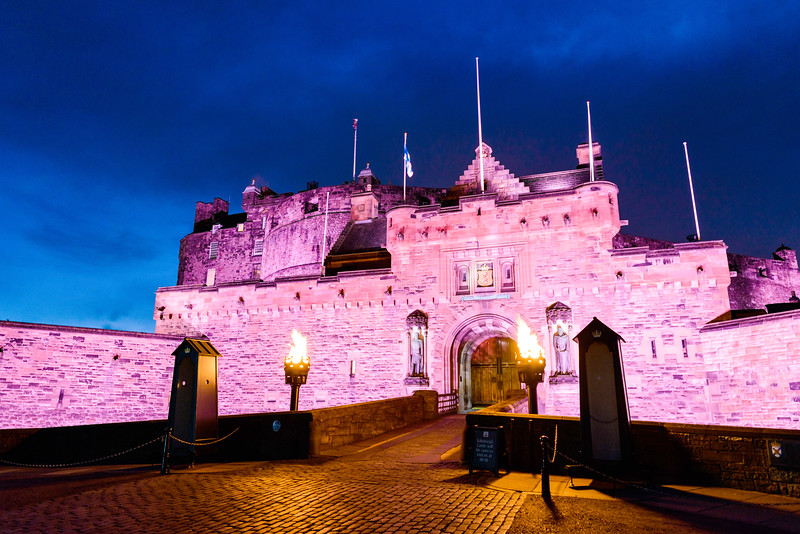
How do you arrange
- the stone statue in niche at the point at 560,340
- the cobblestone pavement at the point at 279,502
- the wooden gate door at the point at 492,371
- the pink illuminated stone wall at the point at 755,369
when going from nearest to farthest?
1. the cobblestone pavement at the point at 279,502
2. the pink illuminated stone wall at the point at 755,369
3. the stone statue in niche at the point at 560,340
4. the wooden gate door at the point at 492,371

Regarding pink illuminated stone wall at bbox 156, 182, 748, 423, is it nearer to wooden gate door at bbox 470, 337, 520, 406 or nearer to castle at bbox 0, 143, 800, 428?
castle at bbox 0, 143, 800, 428

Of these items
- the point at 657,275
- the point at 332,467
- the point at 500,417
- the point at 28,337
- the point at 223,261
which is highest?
the point at 223,261

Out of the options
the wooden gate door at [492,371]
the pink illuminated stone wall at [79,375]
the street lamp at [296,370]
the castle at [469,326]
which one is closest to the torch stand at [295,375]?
the street lamp at [296,370]

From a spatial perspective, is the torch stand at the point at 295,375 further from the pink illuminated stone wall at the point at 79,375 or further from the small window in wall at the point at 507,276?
the pink illuminated stone wall at the point at 79,375

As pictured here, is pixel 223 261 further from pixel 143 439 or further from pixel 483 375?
pixel 143 439

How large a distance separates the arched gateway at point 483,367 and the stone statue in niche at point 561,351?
3.00 meters

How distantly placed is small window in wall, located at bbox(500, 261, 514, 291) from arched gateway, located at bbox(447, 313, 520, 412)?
7.32ft

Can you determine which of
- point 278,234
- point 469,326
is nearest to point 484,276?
point 469,326

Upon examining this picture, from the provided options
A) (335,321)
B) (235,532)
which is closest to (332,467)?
(235,532)

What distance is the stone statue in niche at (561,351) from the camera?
19141mm

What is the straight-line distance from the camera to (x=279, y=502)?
22.1 ft

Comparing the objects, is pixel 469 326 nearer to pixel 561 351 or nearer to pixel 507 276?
pixel 507 276

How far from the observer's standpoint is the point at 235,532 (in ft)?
17.6

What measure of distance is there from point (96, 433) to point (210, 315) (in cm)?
1488
